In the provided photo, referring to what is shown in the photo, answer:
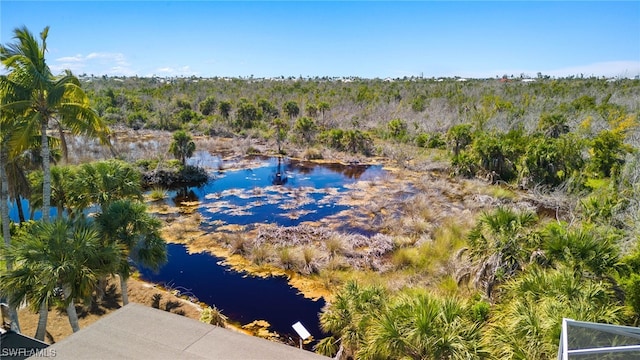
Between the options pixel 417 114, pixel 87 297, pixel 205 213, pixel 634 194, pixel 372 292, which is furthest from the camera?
pixel 417 114

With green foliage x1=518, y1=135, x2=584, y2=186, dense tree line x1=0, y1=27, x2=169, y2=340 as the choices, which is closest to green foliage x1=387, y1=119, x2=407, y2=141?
green foliage x1=518, y1=135, x2=584, y2=186

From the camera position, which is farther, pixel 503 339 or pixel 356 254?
Answer: pixel 356 254

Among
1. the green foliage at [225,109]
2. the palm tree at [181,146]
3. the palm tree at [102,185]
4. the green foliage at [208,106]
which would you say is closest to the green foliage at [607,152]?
the palm tree at [102,185]

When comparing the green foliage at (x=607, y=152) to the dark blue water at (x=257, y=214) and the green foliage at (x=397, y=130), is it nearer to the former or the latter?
the dark blue water at (x=257, y=214)

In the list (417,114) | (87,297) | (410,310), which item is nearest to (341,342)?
(410,310)

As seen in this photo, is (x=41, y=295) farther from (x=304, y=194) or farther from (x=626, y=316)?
(x=304, y=194)

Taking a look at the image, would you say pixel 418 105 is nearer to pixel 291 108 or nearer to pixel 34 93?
pixel 291 108
